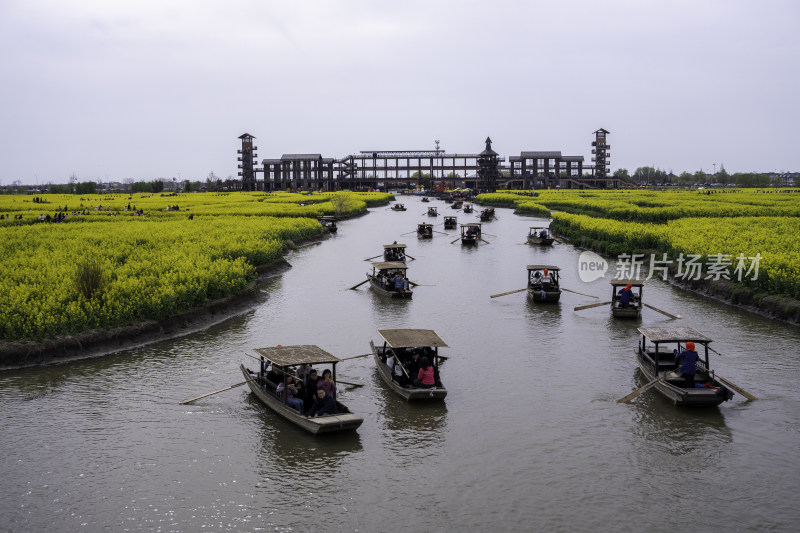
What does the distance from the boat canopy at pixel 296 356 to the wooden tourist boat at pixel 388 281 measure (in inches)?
669

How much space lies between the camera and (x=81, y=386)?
23125 millimetres

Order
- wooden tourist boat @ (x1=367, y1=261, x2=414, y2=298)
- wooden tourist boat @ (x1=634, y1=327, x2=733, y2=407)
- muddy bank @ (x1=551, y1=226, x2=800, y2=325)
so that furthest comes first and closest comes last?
1. wooden tourist boat @ (x1=367, y1=261, x2=414, y2=298)
2. muddy bank @ (x1=551, y1=226, x2=800, y2=325)
3. wooden tourist boat @ (x1=634, y1=327, x2=733, y2=407)

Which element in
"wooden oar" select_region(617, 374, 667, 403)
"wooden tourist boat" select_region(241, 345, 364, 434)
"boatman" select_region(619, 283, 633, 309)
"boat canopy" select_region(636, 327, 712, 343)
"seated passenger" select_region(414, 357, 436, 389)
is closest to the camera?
"wooden tourist boat" select_region(241, 345, 364, 434)

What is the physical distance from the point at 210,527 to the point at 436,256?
150 ft

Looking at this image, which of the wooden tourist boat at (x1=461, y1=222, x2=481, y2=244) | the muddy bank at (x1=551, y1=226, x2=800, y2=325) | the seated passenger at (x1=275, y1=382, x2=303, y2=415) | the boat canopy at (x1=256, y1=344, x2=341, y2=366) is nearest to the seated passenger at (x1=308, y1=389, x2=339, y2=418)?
the seated passenger at (x1=275, y1=382, x2=303, y2=415)

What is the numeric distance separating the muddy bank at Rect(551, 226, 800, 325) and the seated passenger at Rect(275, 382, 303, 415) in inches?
921

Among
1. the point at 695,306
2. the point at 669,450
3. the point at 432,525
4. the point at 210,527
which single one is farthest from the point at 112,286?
the point at 695,306

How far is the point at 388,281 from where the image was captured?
128 feet

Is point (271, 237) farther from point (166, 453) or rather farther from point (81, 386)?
point (166, 453)

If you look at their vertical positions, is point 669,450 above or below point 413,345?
below

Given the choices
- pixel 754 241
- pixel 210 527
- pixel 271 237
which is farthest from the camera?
pixel 271 237

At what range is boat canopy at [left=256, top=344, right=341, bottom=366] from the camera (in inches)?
771

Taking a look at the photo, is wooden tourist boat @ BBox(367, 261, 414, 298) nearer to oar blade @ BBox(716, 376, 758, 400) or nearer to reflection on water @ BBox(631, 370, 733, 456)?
reflection on water @ BBox(631, 370, 733, 456)

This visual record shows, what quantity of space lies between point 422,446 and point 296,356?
4.55 m
